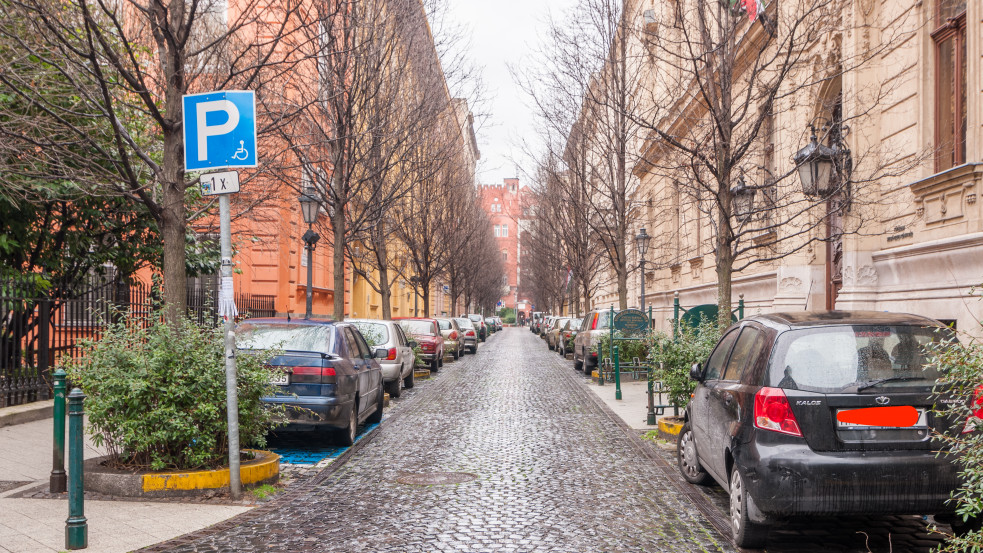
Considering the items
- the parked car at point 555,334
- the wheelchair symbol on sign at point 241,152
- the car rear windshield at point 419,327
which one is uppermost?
the wheelchair symbol on sign at point 241,152

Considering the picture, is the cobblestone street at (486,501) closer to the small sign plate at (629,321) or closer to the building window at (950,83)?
the small sign plate at (629,321)

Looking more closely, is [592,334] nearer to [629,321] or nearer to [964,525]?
[629,321]

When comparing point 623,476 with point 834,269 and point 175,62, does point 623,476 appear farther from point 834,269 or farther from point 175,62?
point 834,269

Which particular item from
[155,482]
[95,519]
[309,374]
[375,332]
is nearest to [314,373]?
[309,374]

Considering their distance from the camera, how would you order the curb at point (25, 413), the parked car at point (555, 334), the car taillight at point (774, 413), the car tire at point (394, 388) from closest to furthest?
1. the car taillight at point (774, 413)
2. the curb at point (25, 413)
3. the car tire at point (394, 388)
4. the parked car at point (555, 334)

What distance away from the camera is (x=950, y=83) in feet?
39.2

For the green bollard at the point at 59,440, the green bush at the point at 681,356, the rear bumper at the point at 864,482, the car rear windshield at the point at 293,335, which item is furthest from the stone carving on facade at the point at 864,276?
the green bollard at the point at 59,440

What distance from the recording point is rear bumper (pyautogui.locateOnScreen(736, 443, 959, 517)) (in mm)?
4930

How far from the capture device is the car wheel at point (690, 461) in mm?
7512

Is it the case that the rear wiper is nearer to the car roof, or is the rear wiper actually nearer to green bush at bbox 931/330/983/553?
the car roof

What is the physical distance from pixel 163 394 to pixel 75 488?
5.41ft

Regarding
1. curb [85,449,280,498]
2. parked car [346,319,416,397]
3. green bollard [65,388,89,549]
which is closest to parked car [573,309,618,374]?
parked car [346,319,416,397]

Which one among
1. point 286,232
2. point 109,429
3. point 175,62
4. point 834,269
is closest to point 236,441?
point 109,429

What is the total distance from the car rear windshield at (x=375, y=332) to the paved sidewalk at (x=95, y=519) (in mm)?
8467
